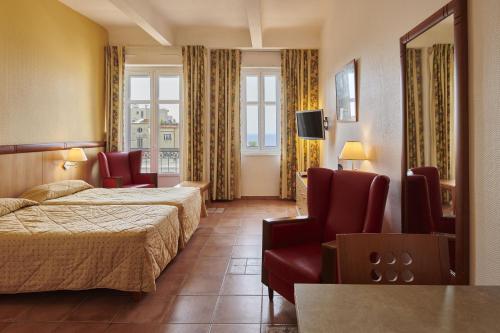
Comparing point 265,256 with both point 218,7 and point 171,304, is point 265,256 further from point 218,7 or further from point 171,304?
point 218,7

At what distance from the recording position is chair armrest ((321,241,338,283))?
2158 millimetres

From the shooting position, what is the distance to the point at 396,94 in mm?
2811

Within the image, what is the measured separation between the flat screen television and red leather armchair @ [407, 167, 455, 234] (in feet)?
9.93

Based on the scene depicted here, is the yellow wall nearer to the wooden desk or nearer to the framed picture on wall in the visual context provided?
the framed picture on wall

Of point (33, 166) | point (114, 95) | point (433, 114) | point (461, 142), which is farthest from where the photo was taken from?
point (114, 95)

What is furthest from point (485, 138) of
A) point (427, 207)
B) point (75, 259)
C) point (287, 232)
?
point (75, 259)

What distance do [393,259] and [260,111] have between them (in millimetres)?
6127

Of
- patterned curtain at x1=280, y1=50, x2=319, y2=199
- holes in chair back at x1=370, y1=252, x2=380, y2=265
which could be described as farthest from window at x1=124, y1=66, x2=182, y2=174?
holes in chair back at x1=370, y1=252, x2=380, y2=265

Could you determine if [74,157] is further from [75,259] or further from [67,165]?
[75,259]

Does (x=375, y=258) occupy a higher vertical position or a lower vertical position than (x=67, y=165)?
lower

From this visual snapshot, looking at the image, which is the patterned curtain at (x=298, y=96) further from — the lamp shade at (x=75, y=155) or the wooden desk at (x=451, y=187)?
the wooden desk at (x=451, y=187)

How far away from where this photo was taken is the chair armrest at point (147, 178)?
20.2ft

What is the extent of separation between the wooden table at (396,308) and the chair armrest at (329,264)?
3.25 ft

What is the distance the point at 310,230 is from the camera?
9.74ft
